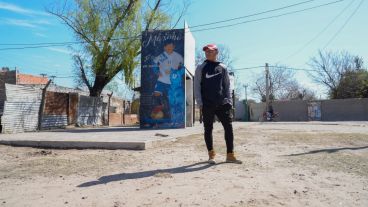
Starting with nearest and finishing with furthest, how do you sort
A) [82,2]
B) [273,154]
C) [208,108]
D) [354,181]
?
1. [354,181]
2. [208,108]
3. [273,154]
4. [82,2]

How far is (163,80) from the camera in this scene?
15.5 m

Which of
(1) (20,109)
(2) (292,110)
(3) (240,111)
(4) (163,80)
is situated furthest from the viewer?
(3) (240,111)

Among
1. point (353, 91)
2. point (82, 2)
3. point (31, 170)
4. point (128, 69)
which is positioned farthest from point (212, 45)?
point (353, 91)

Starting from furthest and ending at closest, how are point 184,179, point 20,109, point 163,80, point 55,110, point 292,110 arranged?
point 292,110
point 55,110
point 20,109
point 163,80
point 184,179

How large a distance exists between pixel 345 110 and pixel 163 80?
26.9 meters

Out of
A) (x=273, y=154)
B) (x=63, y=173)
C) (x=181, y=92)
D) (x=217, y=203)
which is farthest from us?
(x=181, y=92)

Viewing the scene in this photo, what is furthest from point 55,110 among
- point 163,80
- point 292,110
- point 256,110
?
point 256,110

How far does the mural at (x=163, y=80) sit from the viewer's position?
15383 millimetres

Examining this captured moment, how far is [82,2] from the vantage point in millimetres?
23984

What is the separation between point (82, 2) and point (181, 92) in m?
12.6

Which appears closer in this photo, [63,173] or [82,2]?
[63,173]

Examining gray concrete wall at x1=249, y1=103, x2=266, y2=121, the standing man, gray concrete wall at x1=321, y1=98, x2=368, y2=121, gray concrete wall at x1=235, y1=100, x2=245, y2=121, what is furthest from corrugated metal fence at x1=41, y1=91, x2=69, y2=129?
gray concrete wall at x1=321, y1=98, x2=368, y2=121

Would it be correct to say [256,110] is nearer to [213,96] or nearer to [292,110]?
[292,110]

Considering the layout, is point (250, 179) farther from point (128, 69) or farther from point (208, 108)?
point (128, 69)
